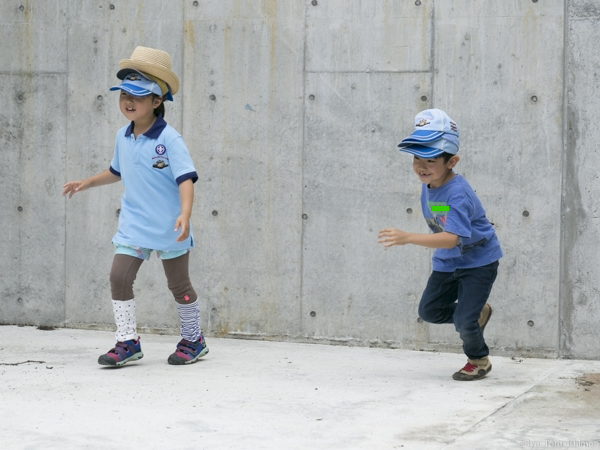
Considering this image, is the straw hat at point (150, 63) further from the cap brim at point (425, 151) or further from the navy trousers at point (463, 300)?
the navy trousers at point (463, 300)

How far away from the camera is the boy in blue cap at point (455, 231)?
450 cm

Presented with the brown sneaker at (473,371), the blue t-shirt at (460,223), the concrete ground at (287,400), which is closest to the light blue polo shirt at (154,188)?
the concrete ground at (287,400)

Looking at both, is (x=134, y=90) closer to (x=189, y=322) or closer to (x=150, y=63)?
(x=150, y=63)

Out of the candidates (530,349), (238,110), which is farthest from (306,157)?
(530,349)

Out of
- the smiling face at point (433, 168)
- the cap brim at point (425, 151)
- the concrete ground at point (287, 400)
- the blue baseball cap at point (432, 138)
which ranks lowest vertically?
the concrete ground at point (287, 400)

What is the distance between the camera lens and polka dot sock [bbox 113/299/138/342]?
4.88 metres

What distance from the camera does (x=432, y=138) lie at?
4520 millimetres

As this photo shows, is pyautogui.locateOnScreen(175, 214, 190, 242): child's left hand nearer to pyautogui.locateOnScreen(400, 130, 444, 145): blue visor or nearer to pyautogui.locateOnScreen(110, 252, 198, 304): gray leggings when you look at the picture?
pyautogui.locateOnScreen(110, 252, 198, 304): gray leggings

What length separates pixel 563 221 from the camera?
5250 millimetres

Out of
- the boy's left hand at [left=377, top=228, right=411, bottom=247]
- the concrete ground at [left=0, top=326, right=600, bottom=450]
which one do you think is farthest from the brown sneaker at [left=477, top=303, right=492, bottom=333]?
the boy's left hand at [left=377, top=228, right=411, bottom=247]

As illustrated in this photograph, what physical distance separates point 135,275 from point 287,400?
48.4 inches

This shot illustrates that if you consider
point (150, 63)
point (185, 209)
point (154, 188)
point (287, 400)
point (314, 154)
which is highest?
point (150, 63)

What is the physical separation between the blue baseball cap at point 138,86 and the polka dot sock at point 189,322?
113 cm

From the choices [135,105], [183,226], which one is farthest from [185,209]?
[135,105]
